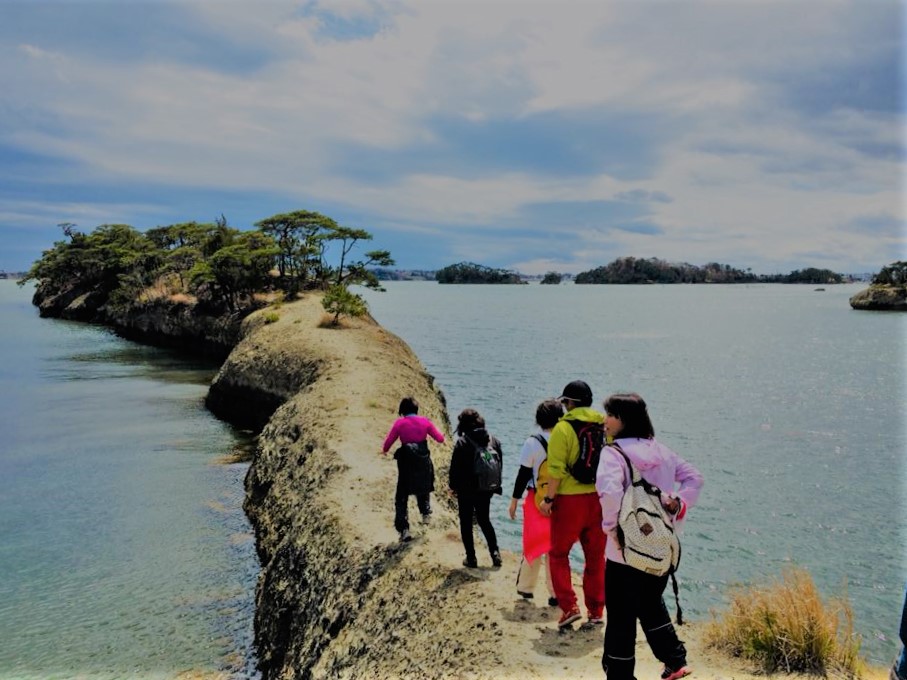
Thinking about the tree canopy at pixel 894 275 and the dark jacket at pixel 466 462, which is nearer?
the dark jacket at pixel 466 462

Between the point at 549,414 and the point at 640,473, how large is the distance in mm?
2335

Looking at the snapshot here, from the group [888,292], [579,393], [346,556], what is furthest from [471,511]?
[888,292]

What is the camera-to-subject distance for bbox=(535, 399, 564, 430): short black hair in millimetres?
7883

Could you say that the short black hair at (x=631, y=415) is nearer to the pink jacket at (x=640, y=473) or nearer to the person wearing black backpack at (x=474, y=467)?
the pink jacket at (x=640, y=473)

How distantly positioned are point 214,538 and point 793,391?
3635cm

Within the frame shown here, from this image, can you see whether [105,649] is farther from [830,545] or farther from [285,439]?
[830,545]

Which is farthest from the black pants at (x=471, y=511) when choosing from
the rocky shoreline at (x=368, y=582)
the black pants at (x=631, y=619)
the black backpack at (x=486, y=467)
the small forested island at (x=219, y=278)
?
the small forested island at (x=219, y=278)

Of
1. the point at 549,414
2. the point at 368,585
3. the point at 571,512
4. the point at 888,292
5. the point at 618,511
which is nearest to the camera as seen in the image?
the point at 618,511

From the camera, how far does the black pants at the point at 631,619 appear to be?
5.68 m

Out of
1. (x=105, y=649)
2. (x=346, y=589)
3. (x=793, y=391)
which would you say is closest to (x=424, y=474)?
(x=346, y=589)

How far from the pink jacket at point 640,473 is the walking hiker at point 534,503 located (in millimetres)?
2009

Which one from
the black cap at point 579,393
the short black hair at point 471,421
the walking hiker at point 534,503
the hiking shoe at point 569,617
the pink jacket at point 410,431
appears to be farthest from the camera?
the pink jacket at point 410,431

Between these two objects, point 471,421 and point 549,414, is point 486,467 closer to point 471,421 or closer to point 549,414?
point 471,421

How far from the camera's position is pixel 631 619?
18.8 ft
